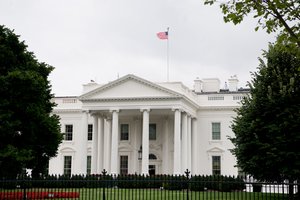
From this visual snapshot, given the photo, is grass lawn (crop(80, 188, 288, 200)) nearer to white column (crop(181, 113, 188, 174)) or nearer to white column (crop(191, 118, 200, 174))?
white column (crop(181, 113, 188, 174))

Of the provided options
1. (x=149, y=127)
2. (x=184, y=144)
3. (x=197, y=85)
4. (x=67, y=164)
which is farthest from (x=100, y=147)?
(x=197, y=85)

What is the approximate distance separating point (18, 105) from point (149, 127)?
92.2 feet

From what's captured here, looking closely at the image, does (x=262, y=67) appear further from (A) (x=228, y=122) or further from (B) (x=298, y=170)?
(A) (x=228, y=122)

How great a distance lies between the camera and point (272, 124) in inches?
984

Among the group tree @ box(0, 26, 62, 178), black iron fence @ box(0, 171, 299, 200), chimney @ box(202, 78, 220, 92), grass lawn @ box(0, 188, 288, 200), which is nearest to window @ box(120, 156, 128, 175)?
chimney @ box(202, 78, 220, 92)

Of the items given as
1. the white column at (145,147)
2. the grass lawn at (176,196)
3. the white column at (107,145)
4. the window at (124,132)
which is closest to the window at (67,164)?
the white column at (107,145)

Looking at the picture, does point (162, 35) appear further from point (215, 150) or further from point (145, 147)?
point (215, 150)

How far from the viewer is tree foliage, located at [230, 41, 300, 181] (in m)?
24.4

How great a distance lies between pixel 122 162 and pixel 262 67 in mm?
28843

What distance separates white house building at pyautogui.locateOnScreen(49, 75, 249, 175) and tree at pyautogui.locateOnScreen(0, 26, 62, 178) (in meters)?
17.6

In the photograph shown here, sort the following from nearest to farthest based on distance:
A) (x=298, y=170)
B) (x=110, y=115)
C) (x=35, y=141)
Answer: (x=298, y=170), (x=35, y=141), (x=110, y=115)

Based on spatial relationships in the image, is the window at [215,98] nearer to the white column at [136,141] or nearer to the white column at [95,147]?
the white column at [136,141]

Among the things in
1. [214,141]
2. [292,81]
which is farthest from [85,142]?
[292,81]

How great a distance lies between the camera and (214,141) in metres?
52.0
